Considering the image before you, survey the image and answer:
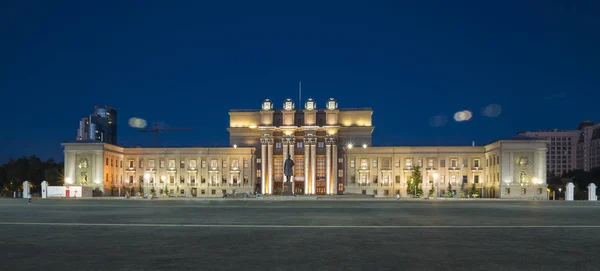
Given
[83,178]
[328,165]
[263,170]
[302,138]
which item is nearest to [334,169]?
[328,165]

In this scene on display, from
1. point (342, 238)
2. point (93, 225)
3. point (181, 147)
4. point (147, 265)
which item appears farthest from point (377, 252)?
point (181, 147)

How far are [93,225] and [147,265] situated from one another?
502 inches

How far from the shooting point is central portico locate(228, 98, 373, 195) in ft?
381

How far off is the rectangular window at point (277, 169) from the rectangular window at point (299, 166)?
10.6 ft

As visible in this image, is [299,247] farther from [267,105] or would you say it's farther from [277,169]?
[267,105]

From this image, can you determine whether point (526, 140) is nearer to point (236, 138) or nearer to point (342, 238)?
point (236, 138)

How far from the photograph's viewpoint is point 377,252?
49.7 feet

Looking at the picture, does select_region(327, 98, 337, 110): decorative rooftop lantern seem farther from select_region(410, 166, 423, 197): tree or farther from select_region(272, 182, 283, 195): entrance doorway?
select_region(410, 166, 423, 197): tree

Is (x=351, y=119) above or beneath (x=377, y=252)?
above

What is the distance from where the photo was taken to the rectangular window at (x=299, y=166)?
117 meters

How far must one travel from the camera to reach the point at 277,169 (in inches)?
4660

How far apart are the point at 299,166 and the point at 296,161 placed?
4.73 feet

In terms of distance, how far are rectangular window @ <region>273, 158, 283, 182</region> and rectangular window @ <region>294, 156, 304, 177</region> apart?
323cm

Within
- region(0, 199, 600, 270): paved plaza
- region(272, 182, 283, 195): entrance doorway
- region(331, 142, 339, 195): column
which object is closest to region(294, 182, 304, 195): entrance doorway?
region(272, 182, 283, 195): entrance doorway
